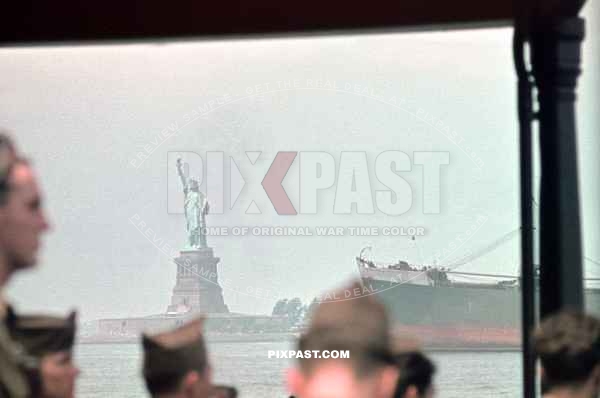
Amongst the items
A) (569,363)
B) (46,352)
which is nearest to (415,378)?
(569,363)

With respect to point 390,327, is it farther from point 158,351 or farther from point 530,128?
point 530,128

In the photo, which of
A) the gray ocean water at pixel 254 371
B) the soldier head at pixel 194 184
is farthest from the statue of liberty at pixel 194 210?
the gray ocean water at pixel 254 371

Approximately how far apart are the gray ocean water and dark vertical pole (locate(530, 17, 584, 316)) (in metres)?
0.47

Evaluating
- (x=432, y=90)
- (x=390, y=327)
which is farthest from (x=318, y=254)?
(x=390, y=327)

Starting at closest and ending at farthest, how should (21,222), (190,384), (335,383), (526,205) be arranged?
(335,383), (21,222), (190,384), (526,205)

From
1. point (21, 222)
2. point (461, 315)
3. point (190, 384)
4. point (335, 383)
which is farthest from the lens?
point (461, 315)

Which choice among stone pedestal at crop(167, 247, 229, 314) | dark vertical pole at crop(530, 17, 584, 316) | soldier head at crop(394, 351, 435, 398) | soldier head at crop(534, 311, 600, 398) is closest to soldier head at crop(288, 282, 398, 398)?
soldier head at crop(394, 351, 435, 398)

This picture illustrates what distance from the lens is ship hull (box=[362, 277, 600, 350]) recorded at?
418 centimetres

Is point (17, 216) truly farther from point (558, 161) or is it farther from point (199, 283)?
point (558, 161)

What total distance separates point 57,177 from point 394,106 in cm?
121

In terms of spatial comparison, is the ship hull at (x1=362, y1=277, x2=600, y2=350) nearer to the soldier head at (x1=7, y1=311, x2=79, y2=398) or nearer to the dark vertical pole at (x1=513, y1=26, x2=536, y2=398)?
the dark vertical pole at (x1=513, y1=26, x2=536, y2=398)

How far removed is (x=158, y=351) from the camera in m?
2.37

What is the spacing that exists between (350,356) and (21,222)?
696 millimetres

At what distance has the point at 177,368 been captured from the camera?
232 centimetres
